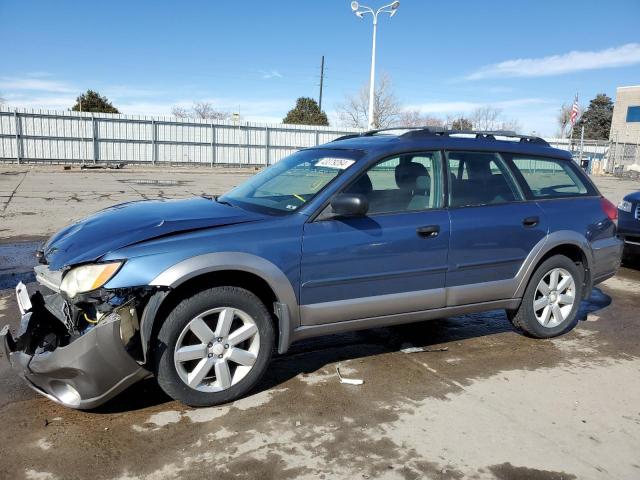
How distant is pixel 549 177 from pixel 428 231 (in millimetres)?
1652

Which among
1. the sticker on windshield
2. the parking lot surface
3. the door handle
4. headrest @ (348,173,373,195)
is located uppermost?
the sticker on windshield

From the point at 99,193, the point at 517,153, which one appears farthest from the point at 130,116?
the point at 517,153

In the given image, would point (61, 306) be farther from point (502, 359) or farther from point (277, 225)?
point (502, 359)

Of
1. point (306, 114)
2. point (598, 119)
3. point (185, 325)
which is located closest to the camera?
point (185, 325)

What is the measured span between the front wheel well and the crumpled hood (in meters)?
0.33

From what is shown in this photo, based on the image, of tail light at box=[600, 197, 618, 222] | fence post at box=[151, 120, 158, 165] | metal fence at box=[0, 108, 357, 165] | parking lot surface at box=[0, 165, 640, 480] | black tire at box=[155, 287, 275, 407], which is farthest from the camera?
fence post at box=[151, 120, 158, 165]

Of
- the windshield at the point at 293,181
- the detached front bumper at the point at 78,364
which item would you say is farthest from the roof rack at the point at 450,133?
the detached front bumper at the point at 78,364

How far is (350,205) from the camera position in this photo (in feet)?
12.1

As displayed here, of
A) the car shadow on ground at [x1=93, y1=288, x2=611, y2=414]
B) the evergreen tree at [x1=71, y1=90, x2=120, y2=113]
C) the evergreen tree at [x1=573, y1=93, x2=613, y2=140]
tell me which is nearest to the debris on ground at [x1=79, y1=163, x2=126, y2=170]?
the evergreen tree at [x1=71, y1=90, x2=120, y2=113]

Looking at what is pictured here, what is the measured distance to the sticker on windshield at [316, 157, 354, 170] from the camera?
4102 millimetres

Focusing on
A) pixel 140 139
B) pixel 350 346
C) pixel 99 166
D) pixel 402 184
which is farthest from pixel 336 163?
pixel 140 139

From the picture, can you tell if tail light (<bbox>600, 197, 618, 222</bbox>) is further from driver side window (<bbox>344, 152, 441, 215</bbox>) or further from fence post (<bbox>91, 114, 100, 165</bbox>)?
fence post (<bbox>91, 114, 100, 165</bbox>)

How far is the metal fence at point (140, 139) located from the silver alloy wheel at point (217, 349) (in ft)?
86.3

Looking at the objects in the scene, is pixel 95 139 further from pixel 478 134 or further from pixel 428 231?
pixel 428 231
